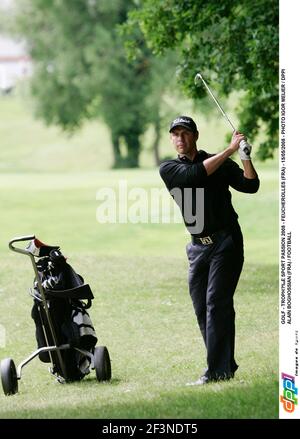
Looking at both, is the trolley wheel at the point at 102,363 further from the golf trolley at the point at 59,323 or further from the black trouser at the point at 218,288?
the black trouser at the point at 218,288

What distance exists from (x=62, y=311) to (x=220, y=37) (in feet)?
24.8

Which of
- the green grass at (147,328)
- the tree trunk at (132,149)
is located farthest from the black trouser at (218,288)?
the tree trunk at (132,149)

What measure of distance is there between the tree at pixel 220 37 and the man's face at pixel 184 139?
6447 mm

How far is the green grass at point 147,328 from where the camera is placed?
6.95 meters

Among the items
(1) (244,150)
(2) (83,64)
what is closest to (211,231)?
(1) (244,150)

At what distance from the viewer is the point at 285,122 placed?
6.23 metres

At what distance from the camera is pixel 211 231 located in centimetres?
766

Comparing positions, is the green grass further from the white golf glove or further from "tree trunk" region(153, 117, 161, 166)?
"tree trunk" region(153, 117, 161, 166)

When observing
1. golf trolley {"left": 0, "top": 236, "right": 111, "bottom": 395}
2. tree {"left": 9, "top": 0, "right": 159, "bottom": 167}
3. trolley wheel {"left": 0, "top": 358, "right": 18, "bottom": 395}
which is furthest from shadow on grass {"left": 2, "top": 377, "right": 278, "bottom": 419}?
tree {"left": 9, "top": 0, "right": 159, "bottom": 167}

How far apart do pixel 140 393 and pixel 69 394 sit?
0.69 m

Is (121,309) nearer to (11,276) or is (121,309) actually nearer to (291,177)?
(11,276)

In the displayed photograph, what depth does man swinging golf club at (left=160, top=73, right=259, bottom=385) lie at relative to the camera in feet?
24.7

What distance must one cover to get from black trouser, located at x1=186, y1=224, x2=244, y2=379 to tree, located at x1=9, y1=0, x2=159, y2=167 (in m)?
41.7

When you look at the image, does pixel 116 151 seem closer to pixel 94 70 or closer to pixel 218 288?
pixel 94 70
